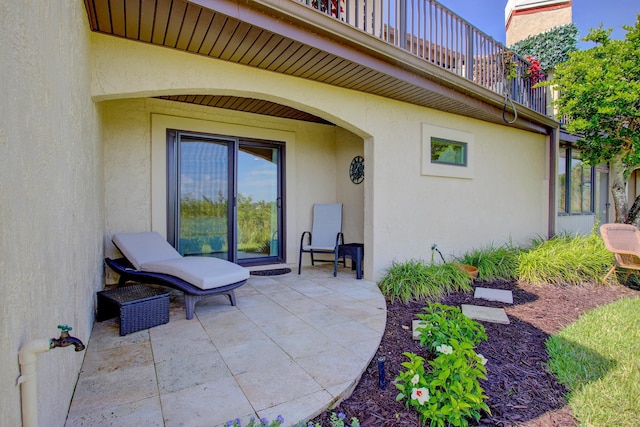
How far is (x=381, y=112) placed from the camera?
185 inches

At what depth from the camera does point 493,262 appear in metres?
5.40

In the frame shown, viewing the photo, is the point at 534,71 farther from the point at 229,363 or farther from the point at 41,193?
the point at 41,193

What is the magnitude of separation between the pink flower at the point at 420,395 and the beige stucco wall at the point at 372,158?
2825 millimetres

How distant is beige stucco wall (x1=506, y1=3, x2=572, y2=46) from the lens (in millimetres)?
9016

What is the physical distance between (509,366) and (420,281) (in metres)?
1.77

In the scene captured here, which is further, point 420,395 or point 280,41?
point 280,41

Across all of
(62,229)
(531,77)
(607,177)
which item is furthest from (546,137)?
(62,229)

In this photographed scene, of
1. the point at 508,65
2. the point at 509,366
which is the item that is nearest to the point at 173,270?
the point at 509,366

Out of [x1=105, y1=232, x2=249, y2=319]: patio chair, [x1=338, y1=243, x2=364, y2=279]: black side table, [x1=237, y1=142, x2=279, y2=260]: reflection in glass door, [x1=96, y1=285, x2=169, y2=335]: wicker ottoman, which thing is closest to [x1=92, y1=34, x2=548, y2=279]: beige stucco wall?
[x1=338, y1=243, x2=364, y2=279]: black side table

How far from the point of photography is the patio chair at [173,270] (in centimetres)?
325

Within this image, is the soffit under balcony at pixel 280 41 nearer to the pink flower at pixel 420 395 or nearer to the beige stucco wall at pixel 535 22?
the pink flower at pixel 420 395

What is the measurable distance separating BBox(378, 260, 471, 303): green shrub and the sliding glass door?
86.0 inches

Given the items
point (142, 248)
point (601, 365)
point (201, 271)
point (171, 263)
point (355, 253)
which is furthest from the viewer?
point (355, 253)

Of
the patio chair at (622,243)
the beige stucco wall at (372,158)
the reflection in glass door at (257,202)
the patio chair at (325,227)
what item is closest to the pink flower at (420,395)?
the beige stucco wall at (372,158)
